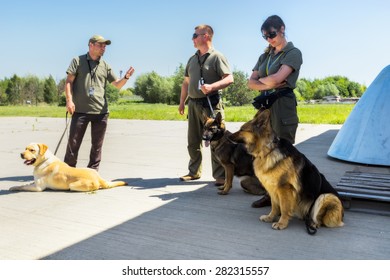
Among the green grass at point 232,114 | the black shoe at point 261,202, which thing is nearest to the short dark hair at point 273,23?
the black shoe at point 261,202

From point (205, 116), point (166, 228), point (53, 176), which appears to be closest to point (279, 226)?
point (166, 228)

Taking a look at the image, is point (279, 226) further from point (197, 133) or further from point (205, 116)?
point (197, 133)

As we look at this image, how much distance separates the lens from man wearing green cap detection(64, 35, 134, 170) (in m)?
6.03

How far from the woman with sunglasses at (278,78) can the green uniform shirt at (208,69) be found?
1.11 meters

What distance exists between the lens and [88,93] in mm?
6109

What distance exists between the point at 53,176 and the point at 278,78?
3512 millimetres

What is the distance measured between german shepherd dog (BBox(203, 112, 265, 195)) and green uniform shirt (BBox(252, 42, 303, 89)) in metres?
1.05

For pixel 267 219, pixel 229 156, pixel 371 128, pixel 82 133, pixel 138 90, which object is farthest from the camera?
pixel 138 90

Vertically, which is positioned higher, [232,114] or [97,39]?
[97,39]

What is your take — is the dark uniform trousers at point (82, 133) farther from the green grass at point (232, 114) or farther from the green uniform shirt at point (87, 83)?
the green grass at point (232, 114)

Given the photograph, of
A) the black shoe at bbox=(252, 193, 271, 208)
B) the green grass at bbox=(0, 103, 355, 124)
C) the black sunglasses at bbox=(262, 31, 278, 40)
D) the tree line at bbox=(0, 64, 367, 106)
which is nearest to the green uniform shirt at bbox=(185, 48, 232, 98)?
the black sunglasses at bbox=(262, 31, 278, 40)

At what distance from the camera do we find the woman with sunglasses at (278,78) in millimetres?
4238

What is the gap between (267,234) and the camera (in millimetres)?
3701

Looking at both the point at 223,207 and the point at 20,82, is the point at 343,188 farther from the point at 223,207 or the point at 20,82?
the point at 20,82
